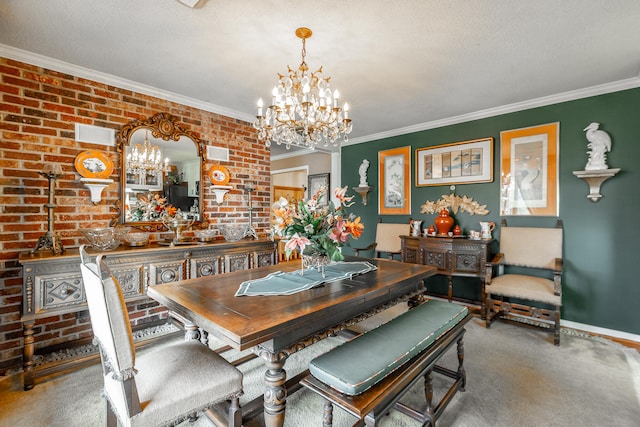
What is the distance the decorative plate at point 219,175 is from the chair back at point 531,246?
11.6 feet

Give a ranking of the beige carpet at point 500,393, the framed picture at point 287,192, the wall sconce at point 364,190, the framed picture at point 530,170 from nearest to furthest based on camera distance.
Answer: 1. the beige carpet at point 500,393
2. the framed picture at point 530,170
3. the wall sconce at point 364,190
4. the framed picture at point 287,192

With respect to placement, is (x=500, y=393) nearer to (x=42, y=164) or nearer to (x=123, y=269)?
(x=123, y=269)

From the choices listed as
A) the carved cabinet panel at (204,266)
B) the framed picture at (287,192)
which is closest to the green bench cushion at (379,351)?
the carved cabinet panel at (204,266)

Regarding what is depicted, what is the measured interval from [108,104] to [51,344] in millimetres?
2213

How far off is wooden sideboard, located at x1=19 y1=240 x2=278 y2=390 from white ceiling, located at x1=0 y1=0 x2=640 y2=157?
1.63 m

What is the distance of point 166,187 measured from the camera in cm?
311

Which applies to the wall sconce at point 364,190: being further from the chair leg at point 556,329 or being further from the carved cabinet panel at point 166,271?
the carved cabinet panel at point 166,271

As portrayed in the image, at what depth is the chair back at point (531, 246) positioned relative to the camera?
10.4ft

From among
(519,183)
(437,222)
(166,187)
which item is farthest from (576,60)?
(166,187)

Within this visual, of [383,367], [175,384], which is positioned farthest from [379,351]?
[175,384]

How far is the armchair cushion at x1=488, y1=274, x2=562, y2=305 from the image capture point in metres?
2.74

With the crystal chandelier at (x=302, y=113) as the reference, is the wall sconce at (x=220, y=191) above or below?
below

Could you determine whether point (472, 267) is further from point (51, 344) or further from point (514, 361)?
point (51, 344)

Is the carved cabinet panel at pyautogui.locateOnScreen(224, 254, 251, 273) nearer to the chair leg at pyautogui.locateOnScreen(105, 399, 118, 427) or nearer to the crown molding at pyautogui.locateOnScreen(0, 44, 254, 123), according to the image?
the chair leg at pyautogui.locateOnScreen(105, 399, 118, 427)
